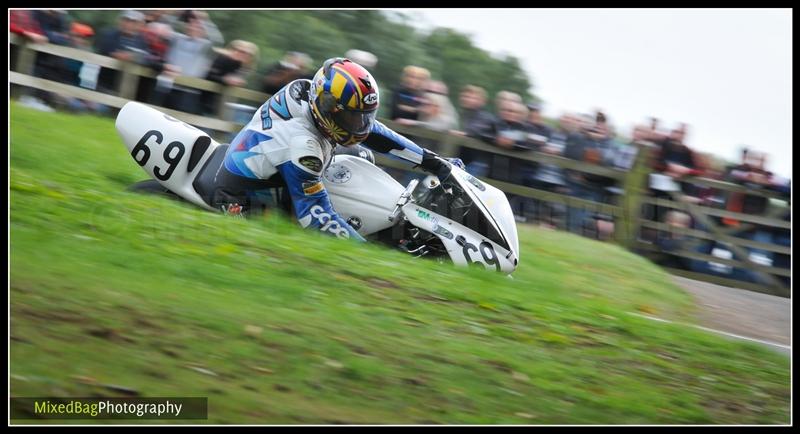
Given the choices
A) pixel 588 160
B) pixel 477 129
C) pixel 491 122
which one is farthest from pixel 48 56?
pixel 588 160

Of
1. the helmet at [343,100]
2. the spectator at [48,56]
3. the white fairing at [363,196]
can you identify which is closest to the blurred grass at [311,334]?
the white fairing at [363,196]

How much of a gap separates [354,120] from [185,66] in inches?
196

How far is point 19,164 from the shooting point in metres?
8.01

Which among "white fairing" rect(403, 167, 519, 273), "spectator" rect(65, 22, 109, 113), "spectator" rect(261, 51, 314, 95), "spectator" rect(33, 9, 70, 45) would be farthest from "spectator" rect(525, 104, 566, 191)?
"spectator" rect(33, 9, 70, 45)

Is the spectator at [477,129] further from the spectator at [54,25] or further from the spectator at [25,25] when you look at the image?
the spectator at [25,25]

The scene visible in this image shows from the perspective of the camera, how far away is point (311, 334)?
537 centimetres

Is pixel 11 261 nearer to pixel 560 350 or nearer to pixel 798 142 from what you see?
pixel 560 350

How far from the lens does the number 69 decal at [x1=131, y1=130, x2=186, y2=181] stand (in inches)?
307

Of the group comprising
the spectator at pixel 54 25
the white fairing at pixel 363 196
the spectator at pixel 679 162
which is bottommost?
the white fairing at pixel 363 196

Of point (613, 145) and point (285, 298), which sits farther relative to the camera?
point (613, 145)

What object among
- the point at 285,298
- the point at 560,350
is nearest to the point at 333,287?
the point at 285,298

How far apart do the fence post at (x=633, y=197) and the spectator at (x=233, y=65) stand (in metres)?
4.97

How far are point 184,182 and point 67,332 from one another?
325cm

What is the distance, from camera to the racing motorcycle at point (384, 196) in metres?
7.42
